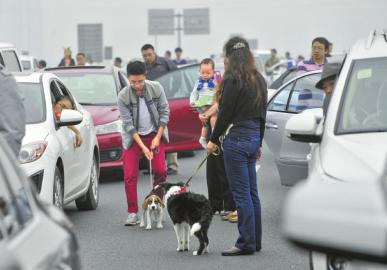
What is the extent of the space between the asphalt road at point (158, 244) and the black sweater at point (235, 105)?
3.16 feet

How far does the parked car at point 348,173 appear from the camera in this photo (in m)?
→ 2.30

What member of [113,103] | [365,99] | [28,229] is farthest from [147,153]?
[28,229]

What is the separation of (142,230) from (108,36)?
58.4 m

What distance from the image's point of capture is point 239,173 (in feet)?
27.7

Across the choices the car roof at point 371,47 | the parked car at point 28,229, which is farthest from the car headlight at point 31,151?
the parked car at point 28,229

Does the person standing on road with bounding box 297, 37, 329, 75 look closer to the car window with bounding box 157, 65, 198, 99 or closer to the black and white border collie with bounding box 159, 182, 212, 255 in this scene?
the car window with bounding box 157, 65, 198, 99

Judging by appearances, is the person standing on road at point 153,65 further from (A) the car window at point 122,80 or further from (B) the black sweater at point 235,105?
(B) the black sweater at point 235,105

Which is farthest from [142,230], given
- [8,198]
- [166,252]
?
[8,198]

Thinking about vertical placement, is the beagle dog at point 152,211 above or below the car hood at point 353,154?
below

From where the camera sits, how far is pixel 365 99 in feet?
20.9

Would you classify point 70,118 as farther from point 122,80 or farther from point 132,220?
point 122,80

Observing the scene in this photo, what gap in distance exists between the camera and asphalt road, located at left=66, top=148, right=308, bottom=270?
8250 mm

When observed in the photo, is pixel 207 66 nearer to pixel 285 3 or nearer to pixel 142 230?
pixel 142 230

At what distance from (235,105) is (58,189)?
200 centimetres
